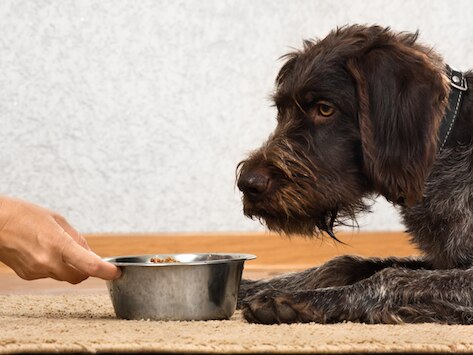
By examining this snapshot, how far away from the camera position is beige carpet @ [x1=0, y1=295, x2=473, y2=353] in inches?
77.1

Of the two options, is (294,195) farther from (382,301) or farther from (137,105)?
(137,105)

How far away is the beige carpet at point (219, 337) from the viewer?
1958mm

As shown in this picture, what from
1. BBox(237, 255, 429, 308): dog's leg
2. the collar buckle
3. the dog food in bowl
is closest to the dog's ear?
the collar buckle

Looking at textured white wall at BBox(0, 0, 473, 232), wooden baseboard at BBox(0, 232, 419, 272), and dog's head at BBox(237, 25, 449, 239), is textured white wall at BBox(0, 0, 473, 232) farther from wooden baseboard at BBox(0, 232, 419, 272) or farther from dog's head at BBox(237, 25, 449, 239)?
dog's head at BBox(237, 25, 449, 239)

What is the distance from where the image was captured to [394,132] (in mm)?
2568

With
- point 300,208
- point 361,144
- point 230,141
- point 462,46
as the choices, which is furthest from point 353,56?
point 462,46

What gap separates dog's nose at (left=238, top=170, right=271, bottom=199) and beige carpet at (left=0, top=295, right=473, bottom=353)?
35 cm

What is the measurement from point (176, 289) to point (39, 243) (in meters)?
0.37

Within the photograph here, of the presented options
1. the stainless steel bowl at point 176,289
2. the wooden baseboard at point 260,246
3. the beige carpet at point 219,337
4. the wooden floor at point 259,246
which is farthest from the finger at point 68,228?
the wooden baseboard at point 260,246

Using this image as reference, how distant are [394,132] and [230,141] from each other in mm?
2261

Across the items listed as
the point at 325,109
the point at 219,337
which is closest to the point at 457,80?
the point at 325,109

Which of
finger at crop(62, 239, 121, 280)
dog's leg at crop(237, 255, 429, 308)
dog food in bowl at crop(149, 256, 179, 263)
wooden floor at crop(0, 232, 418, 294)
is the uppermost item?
finger at crop(62, 239, 121, 280)

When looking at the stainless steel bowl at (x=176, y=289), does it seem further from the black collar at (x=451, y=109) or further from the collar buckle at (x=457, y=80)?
the collar buckle at (x=457, y=80)

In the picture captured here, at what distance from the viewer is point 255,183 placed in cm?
254
